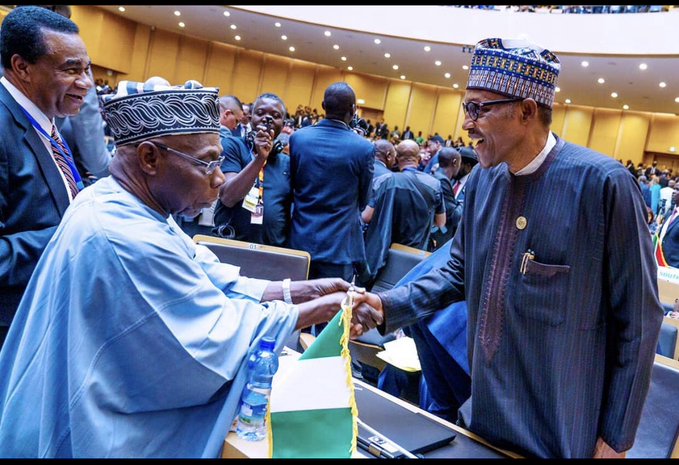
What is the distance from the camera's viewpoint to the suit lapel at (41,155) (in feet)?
6.99

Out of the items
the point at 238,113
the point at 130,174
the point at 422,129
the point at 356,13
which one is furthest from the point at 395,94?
the point at 130,174

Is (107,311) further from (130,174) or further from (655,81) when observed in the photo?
(655,81)

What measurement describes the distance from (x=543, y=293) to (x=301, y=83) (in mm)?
25748

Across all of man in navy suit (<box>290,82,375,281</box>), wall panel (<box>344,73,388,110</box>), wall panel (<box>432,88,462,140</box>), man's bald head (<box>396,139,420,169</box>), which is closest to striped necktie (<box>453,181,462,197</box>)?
man's bald head (<box>396,139,420,169</box>)

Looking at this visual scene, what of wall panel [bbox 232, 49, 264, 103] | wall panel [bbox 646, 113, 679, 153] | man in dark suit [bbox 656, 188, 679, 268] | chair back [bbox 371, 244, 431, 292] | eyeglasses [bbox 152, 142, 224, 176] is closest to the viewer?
eyeglasses [bbox 152, 142, 224, 176]

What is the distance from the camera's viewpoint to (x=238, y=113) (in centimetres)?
518

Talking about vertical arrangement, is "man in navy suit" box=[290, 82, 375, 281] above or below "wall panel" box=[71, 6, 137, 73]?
below

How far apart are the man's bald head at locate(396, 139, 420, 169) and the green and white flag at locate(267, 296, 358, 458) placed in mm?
3706

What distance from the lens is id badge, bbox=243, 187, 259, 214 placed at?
363cm

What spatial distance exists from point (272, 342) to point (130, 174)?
65 centimetres

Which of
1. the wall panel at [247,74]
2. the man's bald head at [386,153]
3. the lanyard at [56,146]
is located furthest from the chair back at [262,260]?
the wall panel at [247,74]

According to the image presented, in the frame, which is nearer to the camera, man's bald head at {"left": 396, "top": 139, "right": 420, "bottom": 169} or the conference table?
the conference table

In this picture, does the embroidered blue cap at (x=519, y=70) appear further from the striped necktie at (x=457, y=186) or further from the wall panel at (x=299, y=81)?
the wall panel at (x=299, y=81)

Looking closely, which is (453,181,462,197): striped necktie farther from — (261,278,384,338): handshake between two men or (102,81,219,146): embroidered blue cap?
(102,81,219,146): embroidered blue cap
